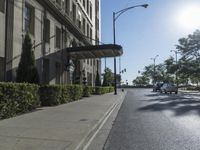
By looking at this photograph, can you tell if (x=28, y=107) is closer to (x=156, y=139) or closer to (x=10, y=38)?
(x=10, y=38)

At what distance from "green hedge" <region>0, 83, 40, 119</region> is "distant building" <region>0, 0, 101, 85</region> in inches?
187

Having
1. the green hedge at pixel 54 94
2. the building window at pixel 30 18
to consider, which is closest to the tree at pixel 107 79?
the building window at pixel 30 18

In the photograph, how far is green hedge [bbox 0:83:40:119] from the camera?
41.9 feet

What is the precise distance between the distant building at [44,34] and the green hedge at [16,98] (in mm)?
4744

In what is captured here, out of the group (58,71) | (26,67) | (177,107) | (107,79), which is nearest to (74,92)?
(26,67)

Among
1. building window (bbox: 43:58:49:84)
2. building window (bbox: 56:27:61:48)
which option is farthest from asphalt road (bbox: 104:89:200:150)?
building window (bbox: 56:27:61:48)

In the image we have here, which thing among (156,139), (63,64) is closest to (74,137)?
(156,139)

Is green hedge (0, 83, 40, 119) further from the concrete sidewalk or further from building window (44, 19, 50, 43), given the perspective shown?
building window (44, 19, 50, 43)

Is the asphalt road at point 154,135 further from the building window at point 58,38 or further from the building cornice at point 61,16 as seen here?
the building window at point 58,38

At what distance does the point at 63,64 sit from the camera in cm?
3403

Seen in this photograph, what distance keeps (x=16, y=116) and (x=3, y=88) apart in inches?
64.3

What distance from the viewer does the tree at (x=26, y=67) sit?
20.5m

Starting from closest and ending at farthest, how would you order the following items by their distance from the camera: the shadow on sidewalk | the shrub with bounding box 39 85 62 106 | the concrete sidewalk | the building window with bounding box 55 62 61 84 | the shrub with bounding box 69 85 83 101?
the concrete sidewalk < the shadow on sidewalk < the shrub with bounding box 39 85 62 106 < the shrub with bounding box 69 85 83 101 < the building window with bounding box 55 62 61 84

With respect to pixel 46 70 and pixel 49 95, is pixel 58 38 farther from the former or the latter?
pixel 49 95
